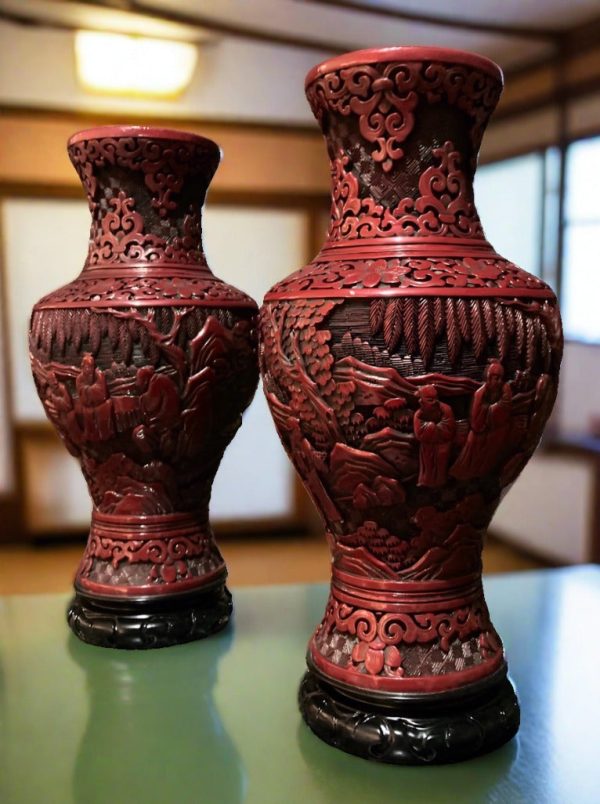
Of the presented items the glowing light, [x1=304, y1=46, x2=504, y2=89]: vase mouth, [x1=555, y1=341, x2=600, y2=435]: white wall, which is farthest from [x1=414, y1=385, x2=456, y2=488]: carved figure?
the glowing light

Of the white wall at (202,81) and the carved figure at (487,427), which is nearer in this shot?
the carved figure at (487,427)

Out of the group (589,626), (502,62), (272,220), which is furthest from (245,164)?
(589,626)

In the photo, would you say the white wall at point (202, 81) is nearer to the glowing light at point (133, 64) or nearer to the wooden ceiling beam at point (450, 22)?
the glowing light at point (133, 64)

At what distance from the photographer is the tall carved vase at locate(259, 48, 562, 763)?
0.72 m

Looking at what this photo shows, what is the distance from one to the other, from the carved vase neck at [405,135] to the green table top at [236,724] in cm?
50

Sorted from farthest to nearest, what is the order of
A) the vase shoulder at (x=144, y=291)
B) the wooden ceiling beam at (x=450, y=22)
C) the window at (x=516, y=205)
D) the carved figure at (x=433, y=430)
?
the window at (x=516, y=205) < the wooden ceiling beam at (x=450, y=22) < the vase shoulder at (x=144, y=291) < the carved figure at (x=433, y=430)

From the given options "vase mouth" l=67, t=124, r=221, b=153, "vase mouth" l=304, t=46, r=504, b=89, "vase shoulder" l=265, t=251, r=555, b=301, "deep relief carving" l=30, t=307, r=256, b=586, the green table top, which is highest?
"vase mouth" l=304, t=46, r=504, b=89

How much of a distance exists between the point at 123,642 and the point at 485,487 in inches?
21.5

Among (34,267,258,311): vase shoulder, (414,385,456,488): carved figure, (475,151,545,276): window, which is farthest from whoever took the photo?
(475,151,545,276): window

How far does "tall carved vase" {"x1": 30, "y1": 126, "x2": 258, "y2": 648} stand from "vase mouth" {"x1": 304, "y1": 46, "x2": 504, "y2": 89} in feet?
1.05

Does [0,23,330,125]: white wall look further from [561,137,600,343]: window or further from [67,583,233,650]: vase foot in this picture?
[67,583,233,650]: vase foot

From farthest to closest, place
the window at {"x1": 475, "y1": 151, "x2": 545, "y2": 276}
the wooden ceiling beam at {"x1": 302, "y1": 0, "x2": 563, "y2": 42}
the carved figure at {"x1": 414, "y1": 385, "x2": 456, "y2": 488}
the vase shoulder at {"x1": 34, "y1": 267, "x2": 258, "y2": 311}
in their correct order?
the window at {"x1": 475, "y1": 151, "x2": 545, "y2": 276}
the wooden ceiling beam at {"x1": 302, "y1": 0, "x2": 563, "y2": 42}
the vase shoulder at {"x1": 34, "y1": 267, "x2": 258, "y2": 311}
the carved figure at {"x1": 414, "y1": 385, "x2": 456, "y2": 488}

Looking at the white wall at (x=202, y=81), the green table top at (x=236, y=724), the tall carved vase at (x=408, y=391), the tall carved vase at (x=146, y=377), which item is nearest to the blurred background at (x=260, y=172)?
the white wall at (x=202, y=81)

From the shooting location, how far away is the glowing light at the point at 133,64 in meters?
2.53
